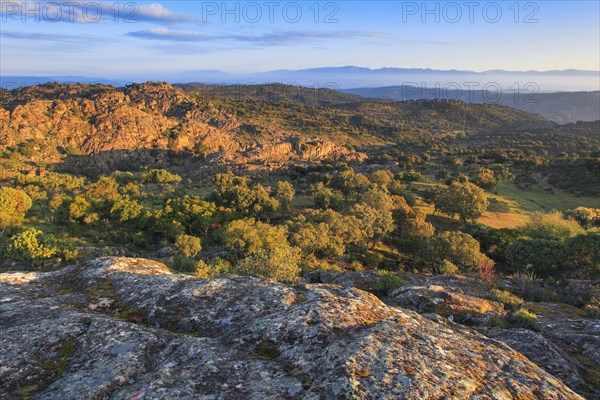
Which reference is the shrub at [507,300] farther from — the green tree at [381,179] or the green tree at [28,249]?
the green tree at [381,179]

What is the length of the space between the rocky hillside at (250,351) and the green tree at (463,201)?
46.6 m

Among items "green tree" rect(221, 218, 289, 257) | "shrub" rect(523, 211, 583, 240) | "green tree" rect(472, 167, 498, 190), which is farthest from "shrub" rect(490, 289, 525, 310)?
"green tree" rect(472, 167, 498, 190)

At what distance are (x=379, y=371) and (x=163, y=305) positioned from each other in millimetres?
4951

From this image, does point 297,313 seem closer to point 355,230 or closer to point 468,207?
point 355,230

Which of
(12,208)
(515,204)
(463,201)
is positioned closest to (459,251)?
(463,201)

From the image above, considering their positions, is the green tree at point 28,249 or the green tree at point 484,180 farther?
the green tree at point 484,180

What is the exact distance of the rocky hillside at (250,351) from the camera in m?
4.55

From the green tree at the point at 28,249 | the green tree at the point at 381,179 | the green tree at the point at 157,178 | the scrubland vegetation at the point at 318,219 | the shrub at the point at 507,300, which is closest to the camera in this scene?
the shrub at the point at 507,300

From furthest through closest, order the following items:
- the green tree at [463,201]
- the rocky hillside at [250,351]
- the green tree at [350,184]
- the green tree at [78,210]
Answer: the green tree at [350,184] < the green tree at [463,201] < the green tree at [78,210] < the rocky hillside at [250,351]

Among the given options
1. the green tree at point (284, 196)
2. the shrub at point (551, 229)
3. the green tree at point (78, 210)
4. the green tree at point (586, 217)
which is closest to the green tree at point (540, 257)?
the shrub at point (551, 229)

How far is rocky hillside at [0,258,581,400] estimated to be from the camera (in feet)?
14.9

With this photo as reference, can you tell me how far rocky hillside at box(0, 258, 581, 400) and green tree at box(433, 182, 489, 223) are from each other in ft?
153

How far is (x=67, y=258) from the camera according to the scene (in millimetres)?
26250

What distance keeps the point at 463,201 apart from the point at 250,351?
49.6 metres
